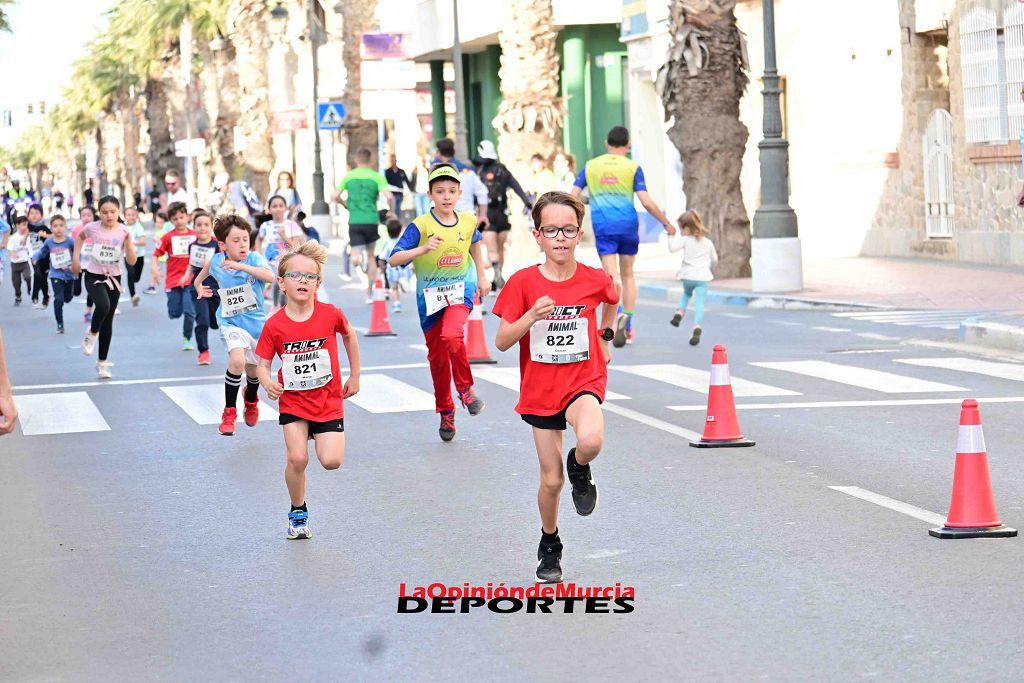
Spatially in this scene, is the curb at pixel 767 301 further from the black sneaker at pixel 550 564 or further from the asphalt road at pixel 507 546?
the black sneaker at pixel 550 564

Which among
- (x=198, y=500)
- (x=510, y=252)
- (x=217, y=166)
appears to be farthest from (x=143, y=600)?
(x=217, y=166)

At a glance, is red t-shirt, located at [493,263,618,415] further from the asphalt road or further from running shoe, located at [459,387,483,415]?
running shoe, located at [459,387,483,415]

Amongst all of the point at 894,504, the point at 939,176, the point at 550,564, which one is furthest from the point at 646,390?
the point at 939,176

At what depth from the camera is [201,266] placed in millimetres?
17641

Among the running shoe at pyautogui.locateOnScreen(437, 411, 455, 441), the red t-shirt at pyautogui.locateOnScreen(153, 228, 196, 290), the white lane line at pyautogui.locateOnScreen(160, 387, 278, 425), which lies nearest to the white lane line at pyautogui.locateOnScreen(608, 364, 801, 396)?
the running shoe at pyautogui.locateOnScreen(437, 411, 455, 441)

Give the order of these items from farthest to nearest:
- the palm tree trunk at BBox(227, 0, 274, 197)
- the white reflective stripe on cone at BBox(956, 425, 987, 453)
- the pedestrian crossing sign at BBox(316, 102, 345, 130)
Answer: the palm tree trunk at BBox(227, 0, 274, 197), the pedestrian crossing sign at BBox(316, 102, 345, 130), the white reflective stripe on cone at BBox(956, 425, 987, 453)

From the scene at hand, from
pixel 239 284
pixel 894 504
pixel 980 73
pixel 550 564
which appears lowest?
pixel 894 504

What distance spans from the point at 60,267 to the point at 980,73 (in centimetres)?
1356

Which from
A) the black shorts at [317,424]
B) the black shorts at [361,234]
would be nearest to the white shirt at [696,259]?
the black shorts at [361,234]

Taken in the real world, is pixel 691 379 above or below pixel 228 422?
below

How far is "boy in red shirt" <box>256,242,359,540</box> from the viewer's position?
29.5ft

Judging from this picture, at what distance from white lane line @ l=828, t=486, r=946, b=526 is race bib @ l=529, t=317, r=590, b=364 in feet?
6.73

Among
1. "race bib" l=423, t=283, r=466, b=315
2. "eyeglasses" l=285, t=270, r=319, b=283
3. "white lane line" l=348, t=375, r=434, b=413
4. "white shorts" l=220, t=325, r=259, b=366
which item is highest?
"eyeglasses" l=285, t=270, r=319, b=283

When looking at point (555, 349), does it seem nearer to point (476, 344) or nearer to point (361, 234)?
point (476, 344)
